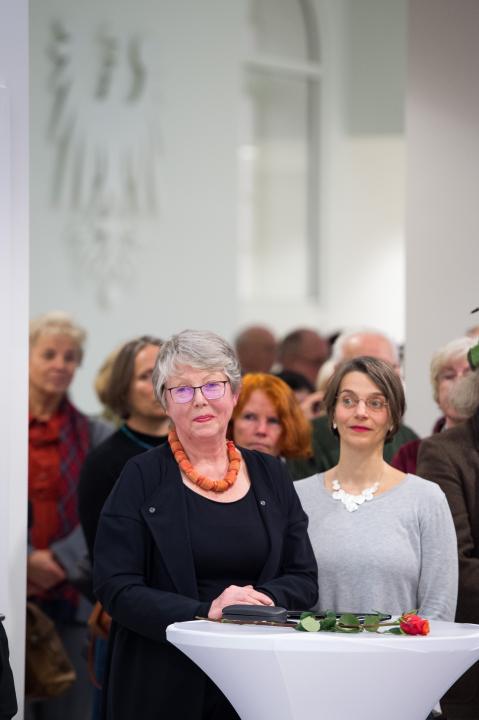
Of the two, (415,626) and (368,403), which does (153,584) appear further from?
(368,403)

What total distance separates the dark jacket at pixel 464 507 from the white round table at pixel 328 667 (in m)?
0.77

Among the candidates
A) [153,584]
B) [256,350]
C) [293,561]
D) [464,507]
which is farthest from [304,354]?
[153,584]

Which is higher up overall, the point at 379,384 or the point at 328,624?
the point at 379,384

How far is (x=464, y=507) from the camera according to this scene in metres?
3.95

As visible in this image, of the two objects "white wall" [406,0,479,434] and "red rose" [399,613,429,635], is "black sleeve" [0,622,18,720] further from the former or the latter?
"white wall" [406,0,479,434]

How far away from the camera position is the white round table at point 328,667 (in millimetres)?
3021

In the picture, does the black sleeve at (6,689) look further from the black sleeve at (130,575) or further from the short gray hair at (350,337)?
the short gray hair at (350,337)

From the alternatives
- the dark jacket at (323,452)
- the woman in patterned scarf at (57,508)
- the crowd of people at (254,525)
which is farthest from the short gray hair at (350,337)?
the crowd of people at (254,525)

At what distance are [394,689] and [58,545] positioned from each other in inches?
104

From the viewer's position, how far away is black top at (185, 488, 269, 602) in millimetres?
3363

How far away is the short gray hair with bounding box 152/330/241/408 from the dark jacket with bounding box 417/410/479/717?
81cm

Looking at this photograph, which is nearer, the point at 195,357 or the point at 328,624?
the point at 328,624

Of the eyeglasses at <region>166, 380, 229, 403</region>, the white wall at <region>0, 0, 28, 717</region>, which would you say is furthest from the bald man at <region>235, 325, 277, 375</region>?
the eyeglasses at <region>166, 380, 229, 403</region>

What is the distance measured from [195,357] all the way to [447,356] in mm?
1568
